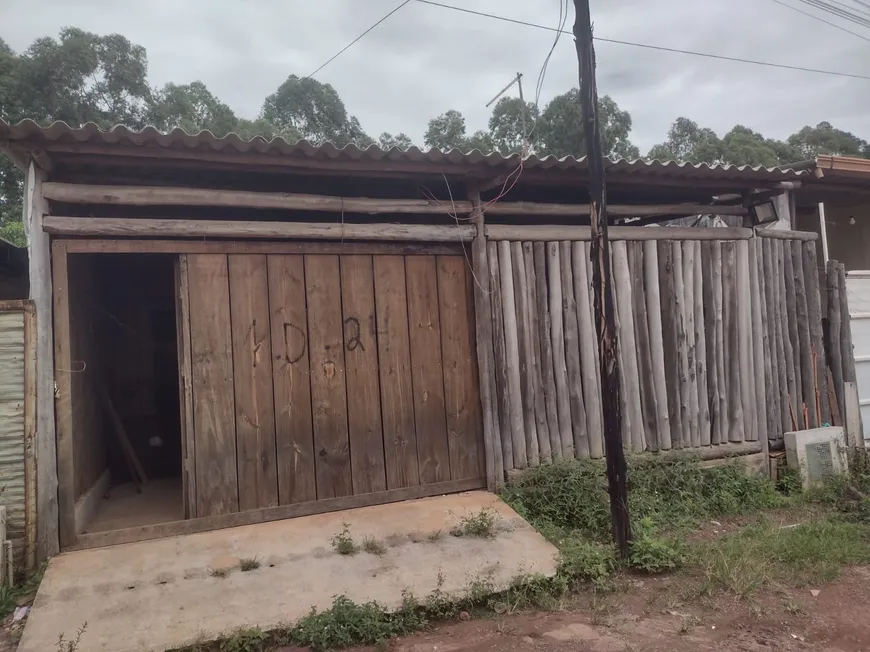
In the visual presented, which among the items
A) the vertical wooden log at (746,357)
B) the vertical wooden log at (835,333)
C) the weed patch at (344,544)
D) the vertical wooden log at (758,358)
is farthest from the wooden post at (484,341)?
the vertical wooden log at (835,333)

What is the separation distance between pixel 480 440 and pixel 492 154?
2.41 meters

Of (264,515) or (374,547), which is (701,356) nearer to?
(374,547)

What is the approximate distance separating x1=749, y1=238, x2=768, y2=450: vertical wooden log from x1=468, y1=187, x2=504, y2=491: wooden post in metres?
2.92

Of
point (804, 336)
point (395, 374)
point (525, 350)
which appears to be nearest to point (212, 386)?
point (395, 374)

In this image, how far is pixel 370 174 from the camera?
4789 millimetres

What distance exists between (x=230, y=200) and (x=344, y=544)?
104 inches

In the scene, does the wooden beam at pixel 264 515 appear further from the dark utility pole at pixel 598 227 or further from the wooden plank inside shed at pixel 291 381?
the dark utility pole at pixel 598 227

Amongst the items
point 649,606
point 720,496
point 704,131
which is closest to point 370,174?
point 649,606

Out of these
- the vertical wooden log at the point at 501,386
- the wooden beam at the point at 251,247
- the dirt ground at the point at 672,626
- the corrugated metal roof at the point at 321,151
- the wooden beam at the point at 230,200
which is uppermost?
the corrugated metal roof at the point at 321,151

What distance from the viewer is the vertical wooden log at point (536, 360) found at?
5430 millimetres

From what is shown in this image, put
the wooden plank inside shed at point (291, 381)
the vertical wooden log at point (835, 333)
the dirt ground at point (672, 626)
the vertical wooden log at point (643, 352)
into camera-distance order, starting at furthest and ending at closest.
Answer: the vertical wooden log at point (835, 333)
the vertical wooden log at point (643, 352)
the wooden plank inside shed at point (291, 381)
the dirt ground at point (672, 626)

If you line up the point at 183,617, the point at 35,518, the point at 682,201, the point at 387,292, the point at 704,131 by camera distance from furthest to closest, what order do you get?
1. the point at 704,131
2. the point at 682,201
3. the point at 387,292
4. the point at 35,518
5. the point at 183,617

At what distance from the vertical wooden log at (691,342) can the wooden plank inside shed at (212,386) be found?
169 inches

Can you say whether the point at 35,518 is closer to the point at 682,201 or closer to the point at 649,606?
the point at 649,606
